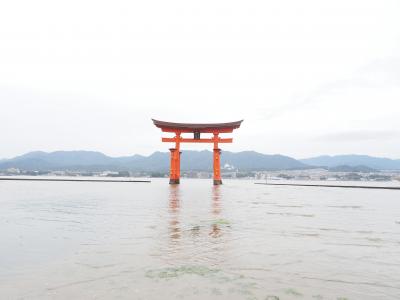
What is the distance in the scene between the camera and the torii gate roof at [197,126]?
41.0 meters

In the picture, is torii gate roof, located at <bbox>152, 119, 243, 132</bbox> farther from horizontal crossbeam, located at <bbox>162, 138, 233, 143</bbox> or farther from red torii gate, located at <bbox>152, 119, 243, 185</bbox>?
horizontal crossbeam, located at <bbox>162, 138, 233, 143</bbox>

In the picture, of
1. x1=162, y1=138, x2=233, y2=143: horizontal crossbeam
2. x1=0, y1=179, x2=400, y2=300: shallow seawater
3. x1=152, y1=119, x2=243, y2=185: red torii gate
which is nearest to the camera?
x1=0, y1=179, x2=400, y2=300: shallow seawater

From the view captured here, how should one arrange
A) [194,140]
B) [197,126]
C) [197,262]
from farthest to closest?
[194,140] < [197,126] < [197,262]

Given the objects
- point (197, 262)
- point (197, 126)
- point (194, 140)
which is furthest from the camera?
point (194, 140)

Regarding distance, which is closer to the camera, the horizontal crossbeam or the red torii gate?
the red torii gate

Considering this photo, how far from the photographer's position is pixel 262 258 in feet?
18.1

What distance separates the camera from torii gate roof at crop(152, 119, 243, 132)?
41.0 metres

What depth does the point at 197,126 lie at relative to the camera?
41938 mm

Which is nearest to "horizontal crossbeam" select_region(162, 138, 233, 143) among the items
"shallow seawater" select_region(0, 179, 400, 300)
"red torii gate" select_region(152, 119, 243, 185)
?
"red torii gate" select_region(152, 119, 243, 185)

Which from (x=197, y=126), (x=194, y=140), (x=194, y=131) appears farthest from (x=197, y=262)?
(x=194, y=131)

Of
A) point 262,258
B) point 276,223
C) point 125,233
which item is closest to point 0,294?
point 262,258

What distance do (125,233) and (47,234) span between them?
5.78 feet

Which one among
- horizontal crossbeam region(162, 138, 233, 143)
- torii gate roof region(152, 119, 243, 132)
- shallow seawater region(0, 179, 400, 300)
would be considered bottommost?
shallow seawater region(0, 179, 400, 300)

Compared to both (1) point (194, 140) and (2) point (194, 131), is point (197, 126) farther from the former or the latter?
(1) point (194, 140)
